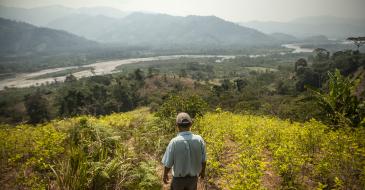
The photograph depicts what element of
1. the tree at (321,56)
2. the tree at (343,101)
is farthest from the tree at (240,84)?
the tree at (343,101)

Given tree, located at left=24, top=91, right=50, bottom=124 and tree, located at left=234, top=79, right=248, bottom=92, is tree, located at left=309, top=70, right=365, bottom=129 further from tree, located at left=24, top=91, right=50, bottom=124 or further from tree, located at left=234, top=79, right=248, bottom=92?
tree, located at left=234, top=79, right=248, bottom=92

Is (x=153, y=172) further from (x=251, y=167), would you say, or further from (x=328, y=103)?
(x=328, y=103)

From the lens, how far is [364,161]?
194 inches

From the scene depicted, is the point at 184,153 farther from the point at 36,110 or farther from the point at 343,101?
the point at 36,110

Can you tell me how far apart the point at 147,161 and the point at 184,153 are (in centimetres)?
218

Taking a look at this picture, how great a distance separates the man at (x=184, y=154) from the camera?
158 inches

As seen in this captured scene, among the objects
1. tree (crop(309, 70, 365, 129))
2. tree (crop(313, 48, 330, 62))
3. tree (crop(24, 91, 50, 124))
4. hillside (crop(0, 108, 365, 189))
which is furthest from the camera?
tree (crop(313, 48, 330, 62))

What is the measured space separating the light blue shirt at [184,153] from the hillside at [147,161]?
83 centimetres

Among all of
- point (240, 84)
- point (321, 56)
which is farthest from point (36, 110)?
point (321, 56)

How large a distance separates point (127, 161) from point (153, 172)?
66 centimetres

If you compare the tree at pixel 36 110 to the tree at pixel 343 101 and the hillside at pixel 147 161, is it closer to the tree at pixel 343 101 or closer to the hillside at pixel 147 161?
the hillside at pixel 147 161

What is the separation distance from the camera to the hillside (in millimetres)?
4945

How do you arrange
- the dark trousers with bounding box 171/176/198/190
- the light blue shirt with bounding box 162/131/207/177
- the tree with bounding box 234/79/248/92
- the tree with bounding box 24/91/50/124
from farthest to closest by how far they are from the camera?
the tree with bounding box 234/79/248/92
the tree with bounding box 24/91/50/124
the dark trousers with bounding box 171/176/198/190
the light blue shirt with bounding box 162/131/207/177

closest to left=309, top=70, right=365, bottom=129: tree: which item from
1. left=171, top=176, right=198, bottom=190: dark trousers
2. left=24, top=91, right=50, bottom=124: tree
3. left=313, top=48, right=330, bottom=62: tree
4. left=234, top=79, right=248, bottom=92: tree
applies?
left=171, top=176, right=198, bottom=190: dark trousers
